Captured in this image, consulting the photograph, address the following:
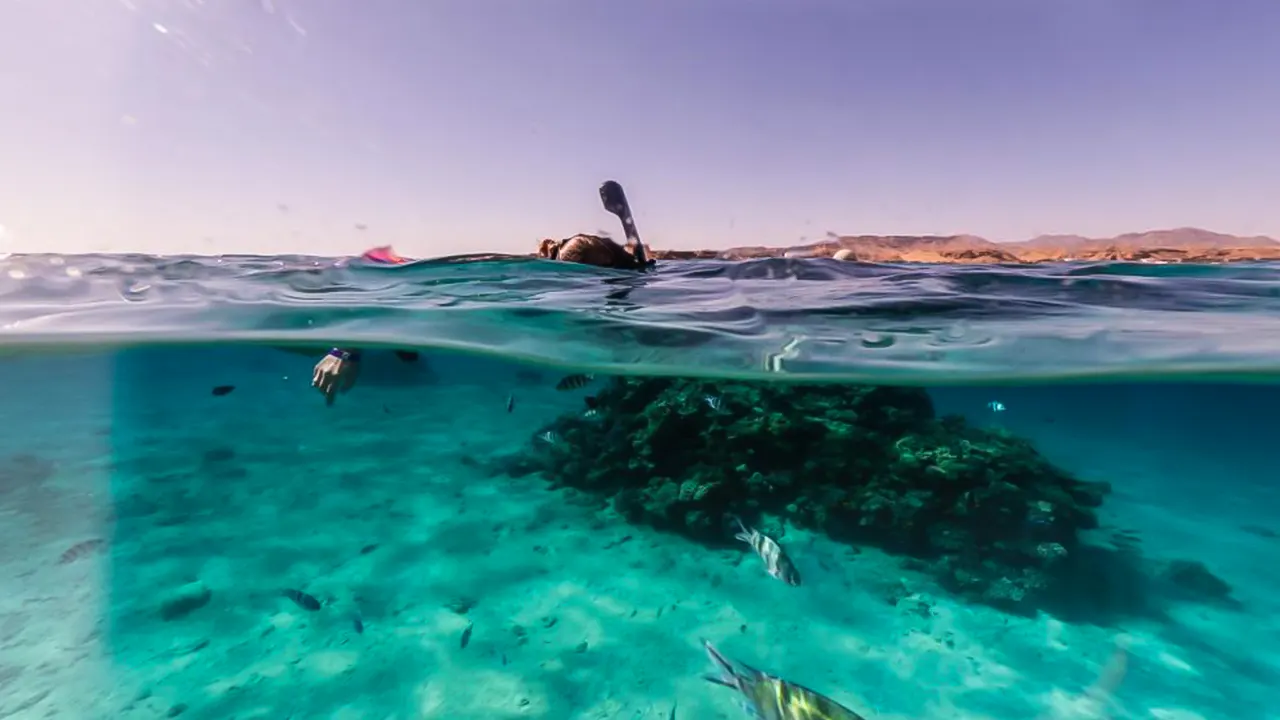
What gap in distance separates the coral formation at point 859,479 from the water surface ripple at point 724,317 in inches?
31.5

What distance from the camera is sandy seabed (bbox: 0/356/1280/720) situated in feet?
18.9

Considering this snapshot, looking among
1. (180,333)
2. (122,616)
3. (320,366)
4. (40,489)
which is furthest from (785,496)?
(40,489)

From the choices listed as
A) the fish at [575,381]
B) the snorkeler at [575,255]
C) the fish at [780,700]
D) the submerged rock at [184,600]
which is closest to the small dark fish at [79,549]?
the submerged rock at [184,600]

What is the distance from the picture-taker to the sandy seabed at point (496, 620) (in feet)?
18.9

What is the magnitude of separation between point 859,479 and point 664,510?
311 cm

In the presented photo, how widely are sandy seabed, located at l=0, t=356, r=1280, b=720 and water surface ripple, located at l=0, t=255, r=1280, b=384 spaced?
2.89m

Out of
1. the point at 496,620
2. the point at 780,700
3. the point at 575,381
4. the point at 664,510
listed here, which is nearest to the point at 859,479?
the point at 664,510

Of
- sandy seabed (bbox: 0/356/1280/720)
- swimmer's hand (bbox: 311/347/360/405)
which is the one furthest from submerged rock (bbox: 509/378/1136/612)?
swimmer's hand (bbox: 311/347/360/405)

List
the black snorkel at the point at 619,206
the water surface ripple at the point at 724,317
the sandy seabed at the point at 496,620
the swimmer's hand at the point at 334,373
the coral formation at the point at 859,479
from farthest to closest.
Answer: the black snorkel at the point at 619,206, the swimmer's hand at the point at 334,373, the water surface ripple at the point at 724,317, the coral formation at the point at 859,479, the sandy seabed at the point at 496,620

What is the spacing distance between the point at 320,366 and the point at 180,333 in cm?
379

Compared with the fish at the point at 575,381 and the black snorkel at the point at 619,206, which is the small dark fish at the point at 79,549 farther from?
the black snorkel at the point at 619,206

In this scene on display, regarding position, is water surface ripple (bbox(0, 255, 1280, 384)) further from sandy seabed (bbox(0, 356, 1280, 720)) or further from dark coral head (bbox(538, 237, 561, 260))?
sandy seabed (bbox(0, 356, 1280, 720))

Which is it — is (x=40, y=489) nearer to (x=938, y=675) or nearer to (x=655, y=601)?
(x=655, y=601)

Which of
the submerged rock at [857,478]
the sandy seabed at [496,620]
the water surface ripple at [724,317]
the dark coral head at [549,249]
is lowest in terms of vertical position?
the sandy seabed at [496,620]
